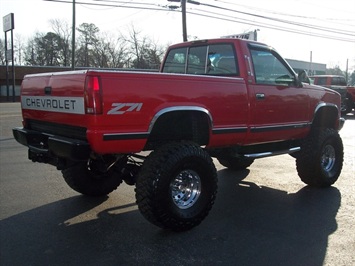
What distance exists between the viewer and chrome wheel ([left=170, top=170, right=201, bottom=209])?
173 inches

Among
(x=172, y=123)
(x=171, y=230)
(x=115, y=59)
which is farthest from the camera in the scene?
(x=115, y=59)

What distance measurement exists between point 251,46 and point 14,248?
380 cm

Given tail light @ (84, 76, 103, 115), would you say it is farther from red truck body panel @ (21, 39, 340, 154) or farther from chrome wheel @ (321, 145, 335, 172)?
chrome wheel @ (321, 145, 335, 172)

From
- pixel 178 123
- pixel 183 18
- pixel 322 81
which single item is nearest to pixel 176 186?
pixel 178 123

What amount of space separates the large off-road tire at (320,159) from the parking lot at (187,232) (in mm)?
187

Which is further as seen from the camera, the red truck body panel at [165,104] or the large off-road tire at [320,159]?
the large off-road tire at [320,159]

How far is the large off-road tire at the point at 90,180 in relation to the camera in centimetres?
526

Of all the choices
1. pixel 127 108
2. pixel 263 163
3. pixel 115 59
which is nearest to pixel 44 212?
pixel 127 108

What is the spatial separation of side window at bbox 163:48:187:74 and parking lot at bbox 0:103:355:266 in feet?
6.54

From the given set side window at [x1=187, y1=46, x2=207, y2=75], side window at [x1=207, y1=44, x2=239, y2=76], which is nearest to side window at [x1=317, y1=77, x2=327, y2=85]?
side window at [x1=187, y1=46, x2=207, y2=75]

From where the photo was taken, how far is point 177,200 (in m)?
4.44

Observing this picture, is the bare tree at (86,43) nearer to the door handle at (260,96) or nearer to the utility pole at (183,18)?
the utility pole at (183,18)

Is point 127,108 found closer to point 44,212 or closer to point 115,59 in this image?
point 44,212

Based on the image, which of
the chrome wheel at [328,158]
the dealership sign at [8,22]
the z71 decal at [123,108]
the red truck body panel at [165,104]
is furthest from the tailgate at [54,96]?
the dealership sign at [8,22]
